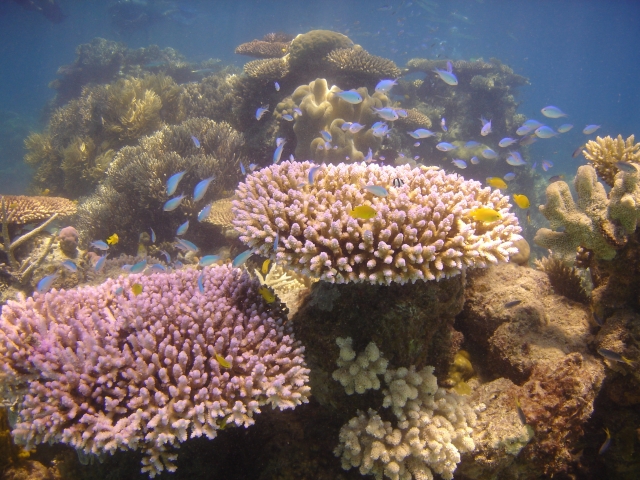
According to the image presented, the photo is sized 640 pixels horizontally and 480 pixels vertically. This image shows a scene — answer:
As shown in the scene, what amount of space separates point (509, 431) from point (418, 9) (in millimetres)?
72896

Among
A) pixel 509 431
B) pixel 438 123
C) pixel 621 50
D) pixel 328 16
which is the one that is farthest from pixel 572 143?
pixel 621 50

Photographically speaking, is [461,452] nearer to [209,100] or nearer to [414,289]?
[414,289]

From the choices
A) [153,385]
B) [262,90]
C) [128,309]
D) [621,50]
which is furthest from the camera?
[621,50]

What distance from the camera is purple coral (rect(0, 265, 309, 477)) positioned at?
2.19 metres

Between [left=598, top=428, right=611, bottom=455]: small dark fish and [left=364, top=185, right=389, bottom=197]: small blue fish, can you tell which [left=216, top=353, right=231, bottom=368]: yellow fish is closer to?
[left=364, top=185, right=389, bottom=197]: small blue fish

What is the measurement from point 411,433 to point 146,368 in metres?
2.26

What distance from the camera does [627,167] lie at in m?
3.26

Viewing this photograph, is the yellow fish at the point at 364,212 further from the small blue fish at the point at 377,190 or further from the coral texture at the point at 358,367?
the coral texture at the point at 358,367

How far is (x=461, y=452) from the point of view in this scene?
2.84 meters

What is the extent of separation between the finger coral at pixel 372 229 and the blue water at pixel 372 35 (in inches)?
1241

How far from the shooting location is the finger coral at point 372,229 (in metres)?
2.43

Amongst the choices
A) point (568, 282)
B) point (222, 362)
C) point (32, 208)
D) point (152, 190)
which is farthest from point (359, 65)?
point (222, 362)

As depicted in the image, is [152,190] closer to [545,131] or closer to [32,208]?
[32,208]

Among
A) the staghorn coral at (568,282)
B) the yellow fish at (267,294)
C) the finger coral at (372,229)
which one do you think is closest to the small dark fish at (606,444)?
the staghorn coral at (568,282)
